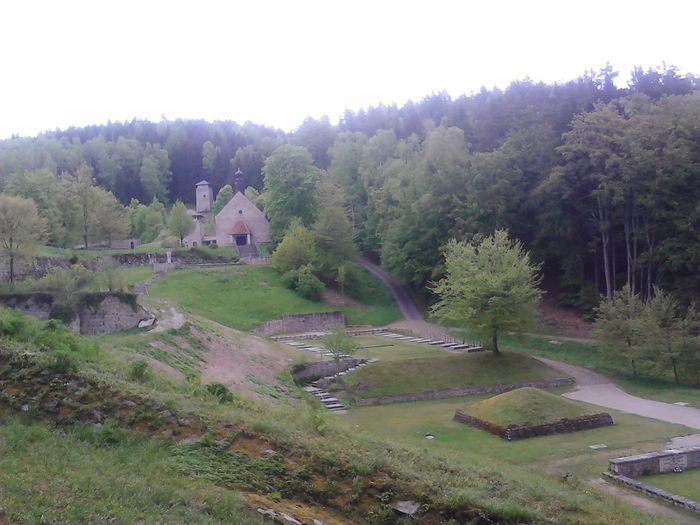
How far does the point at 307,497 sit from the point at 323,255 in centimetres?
4300

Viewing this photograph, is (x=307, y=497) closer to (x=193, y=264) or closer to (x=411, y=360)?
(x=411, y=360)

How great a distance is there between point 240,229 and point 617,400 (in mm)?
43044

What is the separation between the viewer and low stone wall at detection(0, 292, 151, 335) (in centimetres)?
2458

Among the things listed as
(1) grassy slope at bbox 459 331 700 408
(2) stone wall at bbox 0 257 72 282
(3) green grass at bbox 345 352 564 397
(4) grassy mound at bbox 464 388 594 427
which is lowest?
(1) grassy slope at bbox 459 331 700 408

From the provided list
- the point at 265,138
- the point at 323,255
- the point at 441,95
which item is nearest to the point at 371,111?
the point at 441,95

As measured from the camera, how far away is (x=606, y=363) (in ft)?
110

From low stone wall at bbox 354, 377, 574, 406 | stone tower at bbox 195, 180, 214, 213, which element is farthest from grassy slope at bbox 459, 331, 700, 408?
stone tower at bbox 195, 180, 214, 213

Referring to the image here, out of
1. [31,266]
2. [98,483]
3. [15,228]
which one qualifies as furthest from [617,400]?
[31,266]

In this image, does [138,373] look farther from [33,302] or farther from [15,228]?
[15,228]

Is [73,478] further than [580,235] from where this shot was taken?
No

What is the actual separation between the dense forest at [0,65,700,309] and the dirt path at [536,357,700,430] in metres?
9.68

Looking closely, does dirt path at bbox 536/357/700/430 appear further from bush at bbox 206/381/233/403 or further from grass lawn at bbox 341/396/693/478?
bush at bbox 206/381/233/403

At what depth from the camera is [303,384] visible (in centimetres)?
2978

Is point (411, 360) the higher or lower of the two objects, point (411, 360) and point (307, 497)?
the lower
